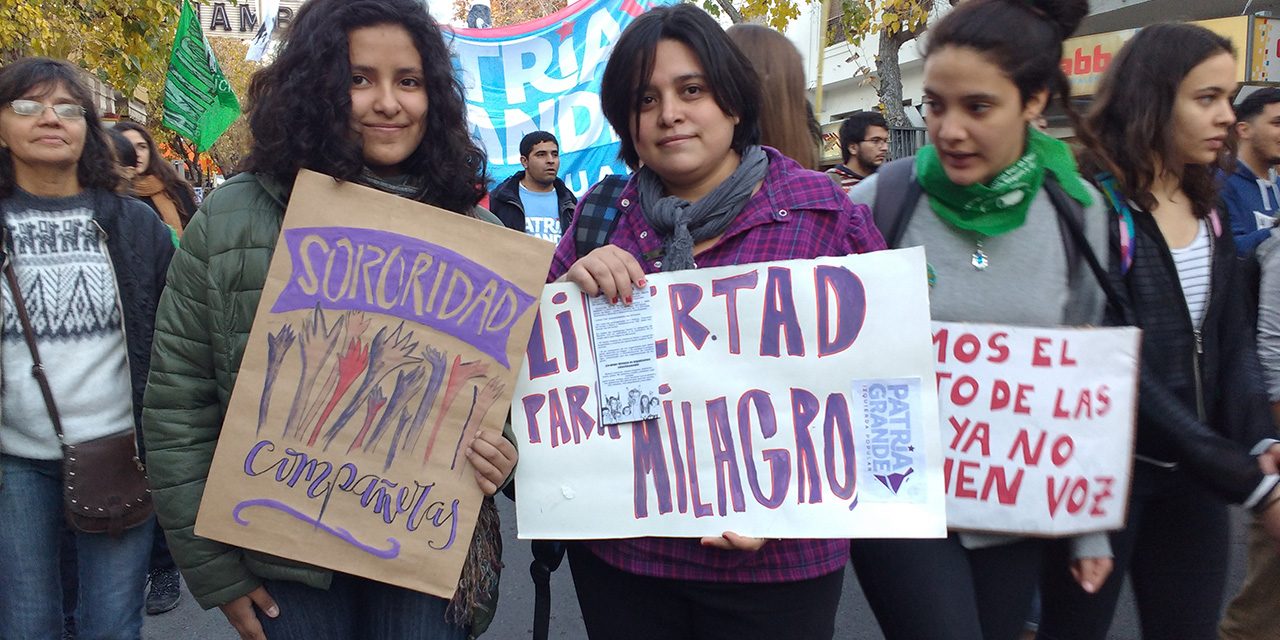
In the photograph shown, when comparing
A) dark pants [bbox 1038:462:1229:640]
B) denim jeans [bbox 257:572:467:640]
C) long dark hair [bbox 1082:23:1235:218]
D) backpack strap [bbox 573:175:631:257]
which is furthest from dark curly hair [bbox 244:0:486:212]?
dark pants [bbox 1038:462:1229:640]

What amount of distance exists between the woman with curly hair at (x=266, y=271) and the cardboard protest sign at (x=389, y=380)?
0.07m

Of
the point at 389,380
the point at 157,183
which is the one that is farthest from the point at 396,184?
the point at 157,183

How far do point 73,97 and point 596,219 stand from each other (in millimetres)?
1883

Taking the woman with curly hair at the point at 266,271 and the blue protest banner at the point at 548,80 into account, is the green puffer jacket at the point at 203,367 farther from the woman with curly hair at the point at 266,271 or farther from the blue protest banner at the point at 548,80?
the blue protest banner at the point at 548,80

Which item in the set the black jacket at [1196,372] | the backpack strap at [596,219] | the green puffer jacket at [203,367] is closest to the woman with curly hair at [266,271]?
the green puffer jacket at [203,367]

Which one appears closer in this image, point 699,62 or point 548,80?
point 699,62

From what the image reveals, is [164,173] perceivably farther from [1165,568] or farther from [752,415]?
[1165,568]

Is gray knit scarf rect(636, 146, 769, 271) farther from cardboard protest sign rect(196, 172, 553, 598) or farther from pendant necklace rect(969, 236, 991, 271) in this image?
pendant necklace rect(969, 236, 991, 271)

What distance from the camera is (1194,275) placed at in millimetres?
2217

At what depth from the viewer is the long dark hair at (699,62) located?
1.80m

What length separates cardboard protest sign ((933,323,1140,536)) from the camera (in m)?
1.90

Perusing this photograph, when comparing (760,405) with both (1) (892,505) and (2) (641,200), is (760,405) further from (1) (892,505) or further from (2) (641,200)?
(2) (641,200)

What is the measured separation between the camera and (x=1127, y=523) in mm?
2191

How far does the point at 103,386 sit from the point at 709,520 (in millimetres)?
1946
